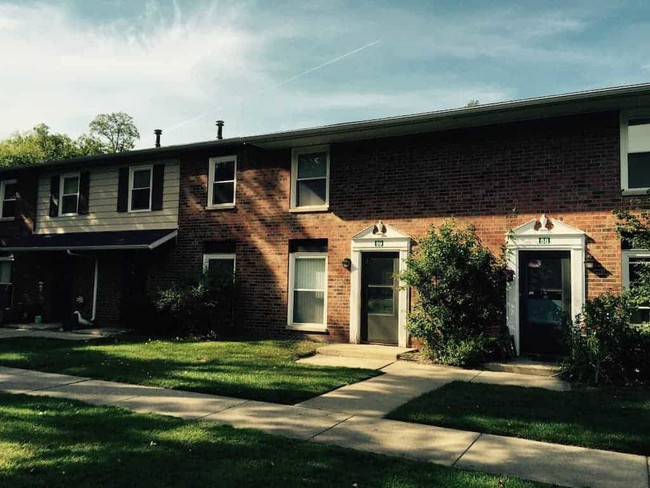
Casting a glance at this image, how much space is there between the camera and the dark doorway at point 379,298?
11859mm

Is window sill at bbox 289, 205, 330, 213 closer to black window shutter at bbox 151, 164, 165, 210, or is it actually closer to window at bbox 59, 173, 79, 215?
black window shutter at bbox 151, 164, 165, 210

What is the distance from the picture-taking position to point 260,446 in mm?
4758

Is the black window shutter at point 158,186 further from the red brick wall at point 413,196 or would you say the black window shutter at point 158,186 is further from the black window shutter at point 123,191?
the black window shutter at point 123,191

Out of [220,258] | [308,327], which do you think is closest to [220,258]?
[220,258]

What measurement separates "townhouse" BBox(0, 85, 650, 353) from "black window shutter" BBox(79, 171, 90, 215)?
0.06 meters

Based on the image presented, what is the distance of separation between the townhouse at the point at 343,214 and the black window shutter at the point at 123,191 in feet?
0.14

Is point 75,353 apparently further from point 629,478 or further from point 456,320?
point 629,478

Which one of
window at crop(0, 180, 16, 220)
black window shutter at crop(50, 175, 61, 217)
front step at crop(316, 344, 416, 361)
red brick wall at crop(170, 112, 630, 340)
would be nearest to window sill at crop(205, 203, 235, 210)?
red brick wall at crop(170, 112, 630, 340)

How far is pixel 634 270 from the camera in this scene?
963 cm

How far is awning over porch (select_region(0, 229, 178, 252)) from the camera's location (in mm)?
14166

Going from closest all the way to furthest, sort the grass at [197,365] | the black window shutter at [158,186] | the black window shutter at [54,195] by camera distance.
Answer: the grass at [197,365], the black window shutter at [158,186], the black window shutter at [54,195]

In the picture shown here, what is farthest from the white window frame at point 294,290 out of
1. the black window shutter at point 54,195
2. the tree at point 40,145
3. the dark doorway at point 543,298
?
the tree at point 40,145

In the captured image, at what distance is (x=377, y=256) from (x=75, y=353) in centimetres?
674

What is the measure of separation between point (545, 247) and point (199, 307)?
810cm
